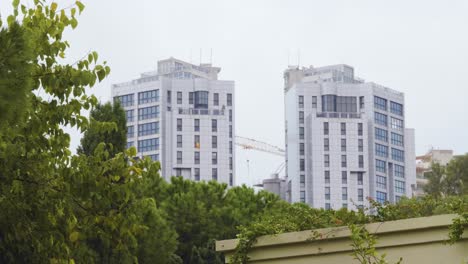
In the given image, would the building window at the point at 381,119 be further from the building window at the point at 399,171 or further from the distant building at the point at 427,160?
the distant building at the point at 427,160

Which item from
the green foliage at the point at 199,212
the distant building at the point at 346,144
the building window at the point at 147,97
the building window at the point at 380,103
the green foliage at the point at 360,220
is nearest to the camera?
the green foliage at the point at 360,220

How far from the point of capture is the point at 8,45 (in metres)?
8.42

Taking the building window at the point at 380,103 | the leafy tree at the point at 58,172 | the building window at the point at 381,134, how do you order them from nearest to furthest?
the leafy tree at the point at 58,172 < the building window at the point at 381,134 < the building window at the point at 380,103

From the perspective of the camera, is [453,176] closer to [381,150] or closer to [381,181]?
[381,181]

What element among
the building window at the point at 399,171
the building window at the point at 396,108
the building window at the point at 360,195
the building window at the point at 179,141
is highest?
the building window at the point at 396,108

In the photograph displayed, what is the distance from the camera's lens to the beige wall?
876 centimetres

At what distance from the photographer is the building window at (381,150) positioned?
5172 inches

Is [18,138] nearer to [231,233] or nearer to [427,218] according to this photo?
[427,218]

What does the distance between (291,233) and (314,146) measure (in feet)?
393

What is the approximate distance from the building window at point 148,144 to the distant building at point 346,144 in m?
16.2

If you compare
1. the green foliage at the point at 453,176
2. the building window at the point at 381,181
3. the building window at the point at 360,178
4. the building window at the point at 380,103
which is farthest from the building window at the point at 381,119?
the green foliage at the point at 453,176

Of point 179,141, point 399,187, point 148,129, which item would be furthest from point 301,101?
point 148,129

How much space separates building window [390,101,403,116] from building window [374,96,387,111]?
4.03 feet

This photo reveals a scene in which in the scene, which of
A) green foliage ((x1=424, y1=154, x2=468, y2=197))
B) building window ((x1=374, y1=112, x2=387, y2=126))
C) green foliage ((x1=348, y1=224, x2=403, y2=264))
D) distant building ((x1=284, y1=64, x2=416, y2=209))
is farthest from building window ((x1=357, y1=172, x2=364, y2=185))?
green foliage ((x1=348, y1=224, x2=403, y2=264))
